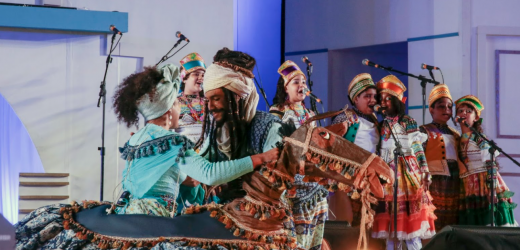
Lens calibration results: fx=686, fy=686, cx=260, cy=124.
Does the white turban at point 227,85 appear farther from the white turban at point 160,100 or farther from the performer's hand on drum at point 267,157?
the performer's hand on drum at point 267,157

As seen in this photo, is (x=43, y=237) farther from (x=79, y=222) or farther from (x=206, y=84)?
(x=206, y=84)

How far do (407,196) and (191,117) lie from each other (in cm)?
190

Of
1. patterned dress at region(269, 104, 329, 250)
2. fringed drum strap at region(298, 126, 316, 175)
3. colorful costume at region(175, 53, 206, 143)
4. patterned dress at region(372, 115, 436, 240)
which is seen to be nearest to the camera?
fringed drum strap at region(298, 126, 316, 175)

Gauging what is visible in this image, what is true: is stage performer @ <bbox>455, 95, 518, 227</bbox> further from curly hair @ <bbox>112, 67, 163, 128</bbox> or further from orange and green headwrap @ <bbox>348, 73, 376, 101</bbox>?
curly hair @ <bbox>112, 67, 163, 128</bbox>

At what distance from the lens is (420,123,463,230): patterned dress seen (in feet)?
21.2

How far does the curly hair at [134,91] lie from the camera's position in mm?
3424

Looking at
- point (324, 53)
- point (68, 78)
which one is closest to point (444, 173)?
point (324, 53)

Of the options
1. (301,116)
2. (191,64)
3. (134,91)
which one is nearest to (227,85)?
(134,91)

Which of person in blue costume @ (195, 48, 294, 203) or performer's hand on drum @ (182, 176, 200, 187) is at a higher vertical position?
person in blue costume @ (195, 48, 294, 203)

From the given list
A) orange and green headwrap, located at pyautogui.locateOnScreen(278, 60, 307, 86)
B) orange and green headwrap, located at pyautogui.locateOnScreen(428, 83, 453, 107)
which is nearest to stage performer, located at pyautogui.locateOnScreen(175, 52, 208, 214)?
orange and green headwrap, located at pyautogui.locateOnScreen(278, 60, 307, 86)

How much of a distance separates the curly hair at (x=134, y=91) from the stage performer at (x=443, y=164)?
3.71 m

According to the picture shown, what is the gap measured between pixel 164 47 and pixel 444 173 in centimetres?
295

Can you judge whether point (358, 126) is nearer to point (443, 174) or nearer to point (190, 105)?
point (443, 174)

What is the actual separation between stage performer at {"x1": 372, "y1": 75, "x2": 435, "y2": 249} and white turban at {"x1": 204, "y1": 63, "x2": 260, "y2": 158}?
8.01 ft
